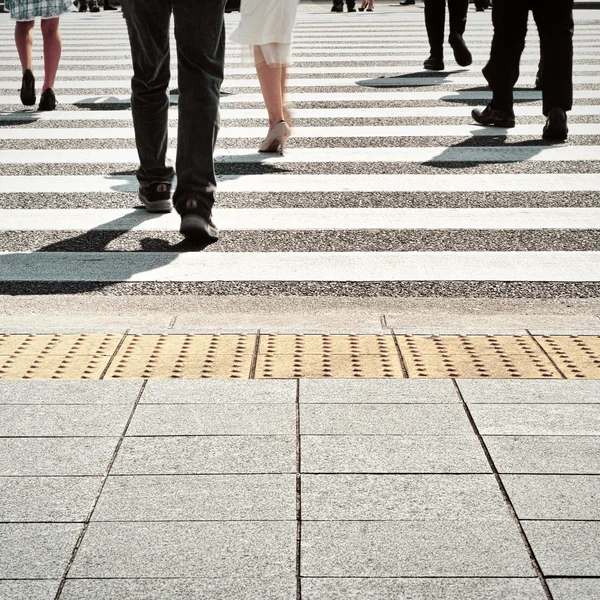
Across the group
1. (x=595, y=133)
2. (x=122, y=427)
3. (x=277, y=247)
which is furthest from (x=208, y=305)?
(x=595, y=133)

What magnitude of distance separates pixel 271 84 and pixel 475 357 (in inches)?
155

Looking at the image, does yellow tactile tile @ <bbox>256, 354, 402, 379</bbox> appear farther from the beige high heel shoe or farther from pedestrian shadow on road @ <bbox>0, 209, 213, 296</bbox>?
the beige high heel shoe

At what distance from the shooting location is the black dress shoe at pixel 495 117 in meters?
8.18

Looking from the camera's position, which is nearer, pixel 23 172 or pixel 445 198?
pixel 445 198

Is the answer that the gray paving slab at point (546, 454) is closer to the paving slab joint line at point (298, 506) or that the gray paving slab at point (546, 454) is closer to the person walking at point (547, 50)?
the paving slab joint line at point (298, 506)

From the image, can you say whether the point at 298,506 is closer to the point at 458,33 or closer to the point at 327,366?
the point at 327,366

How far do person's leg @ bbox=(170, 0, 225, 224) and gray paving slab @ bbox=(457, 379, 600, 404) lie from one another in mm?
2130

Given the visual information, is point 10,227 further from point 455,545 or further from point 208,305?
point 455,545

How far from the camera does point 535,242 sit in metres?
5.51

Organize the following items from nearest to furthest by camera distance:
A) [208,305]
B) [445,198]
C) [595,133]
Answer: [208,305] < [445,198] < [595,133]

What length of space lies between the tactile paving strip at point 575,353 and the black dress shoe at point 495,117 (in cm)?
435

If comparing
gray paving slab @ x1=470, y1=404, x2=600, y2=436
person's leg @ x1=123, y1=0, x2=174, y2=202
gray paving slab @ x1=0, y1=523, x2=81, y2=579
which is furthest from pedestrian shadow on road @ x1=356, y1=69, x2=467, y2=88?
gray paving slab @ x1=0, y1=523, x2=81, y2=579

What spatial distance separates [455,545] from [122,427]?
110cm

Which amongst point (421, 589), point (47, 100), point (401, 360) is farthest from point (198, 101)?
point (47, 100)
